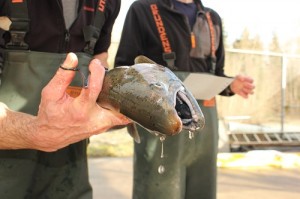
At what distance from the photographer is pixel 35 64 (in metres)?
1.57

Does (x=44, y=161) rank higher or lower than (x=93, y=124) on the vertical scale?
lower

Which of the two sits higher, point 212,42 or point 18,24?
point 18,24

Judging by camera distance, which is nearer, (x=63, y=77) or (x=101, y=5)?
(x=63, y=77)

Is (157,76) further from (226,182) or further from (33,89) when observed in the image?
(226,182)

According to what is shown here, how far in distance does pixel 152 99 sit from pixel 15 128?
0.52 meters

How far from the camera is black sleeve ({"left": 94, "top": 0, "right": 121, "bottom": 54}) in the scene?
6.17ft

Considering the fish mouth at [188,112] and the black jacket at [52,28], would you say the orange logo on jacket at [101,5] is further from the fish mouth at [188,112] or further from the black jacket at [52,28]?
the fish mouth at [188,112]

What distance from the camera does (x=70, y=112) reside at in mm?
1110

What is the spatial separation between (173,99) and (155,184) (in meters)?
1.26

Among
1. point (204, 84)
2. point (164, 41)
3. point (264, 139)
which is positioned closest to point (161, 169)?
point (204, 84)

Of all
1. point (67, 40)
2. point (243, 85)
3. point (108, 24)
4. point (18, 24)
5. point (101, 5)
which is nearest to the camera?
point (18, 24)

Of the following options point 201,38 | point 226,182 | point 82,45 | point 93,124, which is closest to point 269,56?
point 226,182

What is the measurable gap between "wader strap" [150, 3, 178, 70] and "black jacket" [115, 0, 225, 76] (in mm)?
18

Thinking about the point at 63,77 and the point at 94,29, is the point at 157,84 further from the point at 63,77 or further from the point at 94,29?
the point at 94,29
